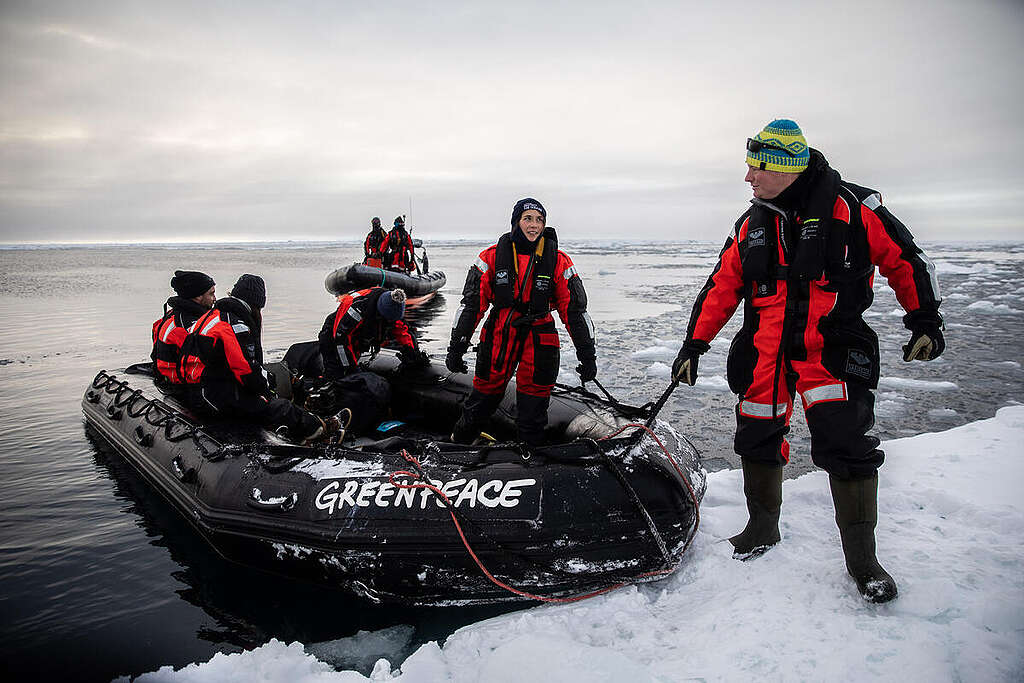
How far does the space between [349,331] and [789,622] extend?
11.3 feet

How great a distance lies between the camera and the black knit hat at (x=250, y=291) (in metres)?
3.94

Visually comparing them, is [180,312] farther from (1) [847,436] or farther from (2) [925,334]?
(2) [925,334]

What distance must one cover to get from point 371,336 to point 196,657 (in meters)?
Result: 2.56

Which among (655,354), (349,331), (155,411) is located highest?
(349,331)

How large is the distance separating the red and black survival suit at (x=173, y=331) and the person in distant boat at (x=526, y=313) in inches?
72.1

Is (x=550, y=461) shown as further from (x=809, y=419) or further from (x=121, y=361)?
(x=121, y=361)

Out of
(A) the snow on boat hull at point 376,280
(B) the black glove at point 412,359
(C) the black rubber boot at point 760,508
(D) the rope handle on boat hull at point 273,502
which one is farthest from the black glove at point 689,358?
(A) the snow on boat hull at point 376,280

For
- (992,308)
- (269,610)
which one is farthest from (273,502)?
(992,308)

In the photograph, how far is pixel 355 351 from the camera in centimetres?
449

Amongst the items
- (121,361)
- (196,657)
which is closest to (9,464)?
(196,657)

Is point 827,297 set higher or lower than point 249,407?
higher

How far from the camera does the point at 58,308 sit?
498 inches

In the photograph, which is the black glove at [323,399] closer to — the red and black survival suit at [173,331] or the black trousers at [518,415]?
the red and black survival suit at [173,331]

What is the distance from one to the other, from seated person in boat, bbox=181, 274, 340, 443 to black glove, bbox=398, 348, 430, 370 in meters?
1.12
